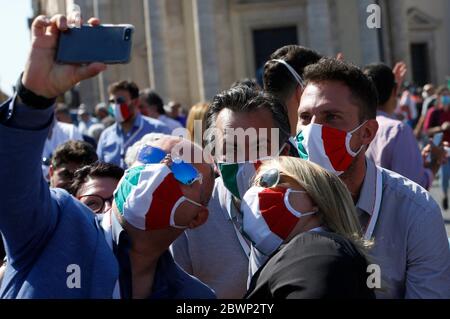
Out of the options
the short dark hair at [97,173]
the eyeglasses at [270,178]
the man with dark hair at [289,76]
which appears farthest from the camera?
the man with dark hair at [289,76]

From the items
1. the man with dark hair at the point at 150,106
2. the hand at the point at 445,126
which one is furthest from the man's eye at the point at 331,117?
the hand at the point at 445,126

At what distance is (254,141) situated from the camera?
4.01 m

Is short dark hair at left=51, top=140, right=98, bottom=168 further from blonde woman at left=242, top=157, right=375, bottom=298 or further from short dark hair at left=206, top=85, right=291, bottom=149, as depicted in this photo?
blonde woman at left=242, top=157, right=375, bottom=298

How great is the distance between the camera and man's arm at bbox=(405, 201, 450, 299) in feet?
11.8

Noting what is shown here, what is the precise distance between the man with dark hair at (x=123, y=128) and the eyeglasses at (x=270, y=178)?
19.7 ft

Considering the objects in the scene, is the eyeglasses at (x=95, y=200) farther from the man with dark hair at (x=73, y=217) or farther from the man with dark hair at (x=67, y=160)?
the man with dark hair at (x=67, y=160)

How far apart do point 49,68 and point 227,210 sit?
5.62 feet

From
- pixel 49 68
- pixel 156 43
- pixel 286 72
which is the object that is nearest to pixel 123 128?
pixel 286 72

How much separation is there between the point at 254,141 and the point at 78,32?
1.57 meters

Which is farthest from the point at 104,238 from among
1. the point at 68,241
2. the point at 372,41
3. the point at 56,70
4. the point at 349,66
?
the point at 372,41

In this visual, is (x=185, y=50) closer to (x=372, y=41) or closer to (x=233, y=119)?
(x=372, y=41)

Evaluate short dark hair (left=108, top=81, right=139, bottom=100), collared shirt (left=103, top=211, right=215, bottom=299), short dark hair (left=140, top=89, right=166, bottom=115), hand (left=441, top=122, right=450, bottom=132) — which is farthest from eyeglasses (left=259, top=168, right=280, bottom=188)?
hand (left=441, top=122, right=450, bottom=132)

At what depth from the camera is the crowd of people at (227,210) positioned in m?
2.62

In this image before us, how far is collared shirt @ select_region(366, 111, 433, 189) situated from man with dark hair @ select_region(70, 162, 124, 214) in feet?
7.45
